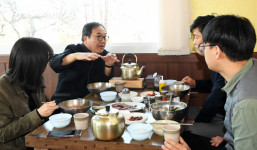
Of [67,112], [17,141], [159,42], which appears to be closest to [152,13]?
[159,42]

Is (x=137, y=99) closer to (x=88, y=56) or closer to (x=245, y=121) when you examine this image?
(x=88, y=56)

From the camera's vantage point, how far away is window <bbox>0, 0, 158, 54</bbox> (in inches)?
136

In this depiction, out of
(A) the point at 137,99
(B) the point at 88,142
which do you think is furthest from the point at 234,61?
(A) the point at 137,99

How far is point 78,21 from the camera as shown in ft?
12.0

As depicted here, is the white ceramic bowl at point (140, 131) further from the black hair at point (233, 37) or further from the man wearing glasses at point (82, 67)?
the man wearing glasses at point (82, 67)

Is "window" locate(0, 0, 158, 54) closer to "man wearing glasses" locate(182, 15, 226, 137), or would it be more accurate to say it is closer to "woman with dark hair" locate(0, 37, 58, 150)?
"man wearing glasses" locate(182, 15, 226, 137)

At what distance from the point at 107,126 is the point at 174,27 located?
1.99m

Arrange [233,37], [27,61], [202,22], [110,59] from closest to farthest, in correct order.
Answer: [233,37] < [27,61] < [202,22] < [110,59]

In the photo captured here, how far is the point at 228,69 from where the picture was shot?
4.59 ft

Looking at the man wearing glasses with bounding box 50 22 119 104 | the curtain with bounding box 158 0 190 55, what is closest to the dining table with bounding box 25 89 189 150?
the man wearing glasses with bounding box 50 22 119 104

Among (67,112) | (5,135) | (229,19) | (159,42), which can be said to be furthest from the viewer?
(159,42)

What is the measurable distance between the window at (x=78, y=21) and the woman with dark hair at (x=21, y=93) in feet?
5.57

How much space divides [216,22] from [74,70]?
178cm

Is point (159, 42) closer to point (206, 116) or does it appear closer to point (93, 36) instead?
point (93, 36)
